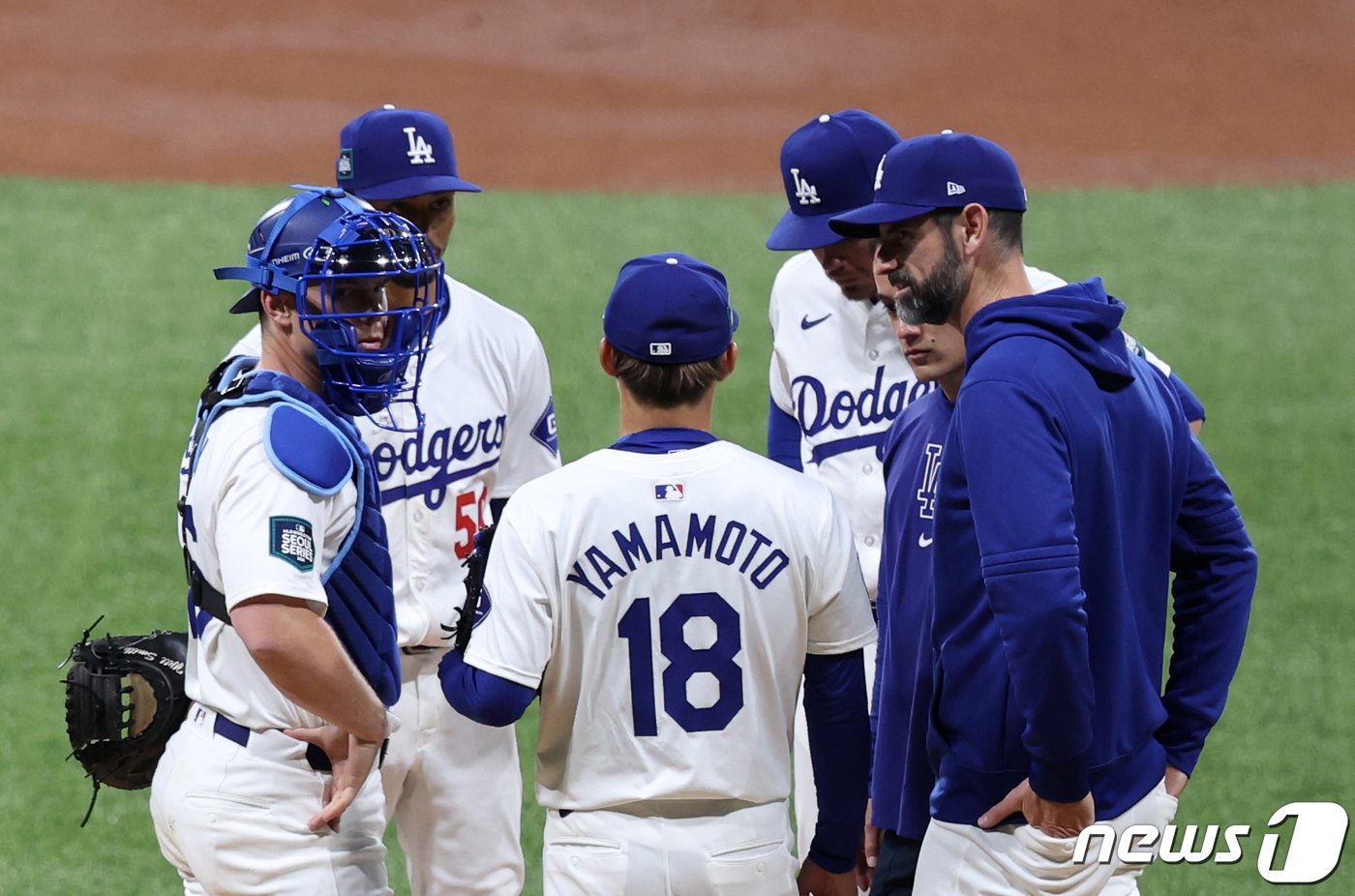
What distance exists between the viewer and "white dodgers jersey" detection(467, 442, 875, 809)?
10.0 feet

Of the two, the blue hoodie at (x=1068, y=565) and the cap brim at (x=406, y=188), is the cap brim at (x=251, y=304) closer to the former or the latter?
the cap brim at (x=406, y=188)

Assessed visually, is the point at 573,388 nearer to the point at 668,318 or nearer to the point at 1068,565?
the point at 668,318

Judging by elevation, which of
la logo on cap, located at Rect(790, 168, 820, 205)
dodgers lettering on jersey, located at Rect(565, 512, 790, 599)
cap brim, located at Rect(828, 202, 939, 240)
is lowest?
dodgers lettering on jersey, located at Rect(565, 512, 790, 599)

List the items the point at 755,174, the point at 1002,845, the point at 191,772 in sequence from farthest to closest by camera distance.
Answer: the point at 755,174 < the point at 191,772 < the point at 1002,845

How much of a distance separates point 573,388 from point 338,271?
6830mm

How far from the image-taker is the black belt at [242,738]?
320 cm

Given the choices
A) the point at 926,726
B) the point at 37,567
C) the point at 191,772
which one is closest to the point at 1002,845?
the point at 926,726

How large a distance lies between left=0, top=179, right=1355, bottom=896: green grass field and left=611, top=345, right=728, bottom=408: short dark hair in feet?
9.97

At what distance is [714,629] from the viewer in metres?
3.10

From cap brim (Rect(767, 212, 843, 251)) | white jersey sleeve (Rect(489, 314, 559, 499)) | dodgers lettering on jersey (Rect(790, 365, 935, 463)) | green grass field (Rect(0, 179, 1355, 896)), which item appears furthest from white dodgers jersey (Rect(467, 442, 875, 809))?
green grass field (Rect(0, 179, 1355, 896))

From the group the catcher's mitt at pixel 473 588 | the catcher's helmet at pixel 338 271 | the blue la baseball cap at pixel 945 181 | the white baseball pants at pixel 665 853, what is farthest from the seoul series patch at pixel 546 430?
the blue la baseball cap at pixel 945 181

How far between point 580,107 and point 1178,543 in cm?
1314

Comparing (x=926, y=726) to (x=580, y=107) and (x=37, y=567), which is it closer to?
(x=37, y=567)

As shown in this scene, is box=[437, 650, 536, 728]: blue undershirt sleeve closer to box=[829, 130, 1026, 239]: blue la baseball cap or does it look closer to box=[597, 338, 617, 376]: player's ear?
box=[597, 338, 617, 376]: player's ear
